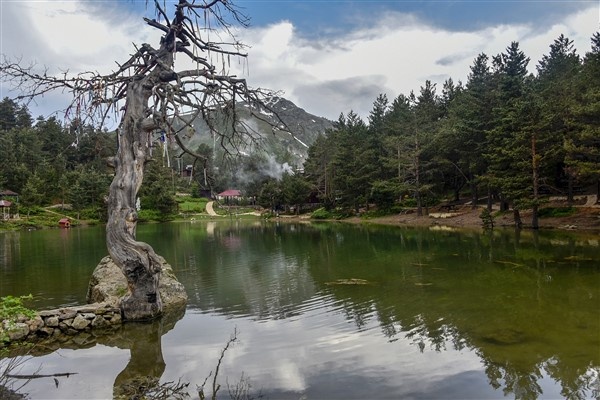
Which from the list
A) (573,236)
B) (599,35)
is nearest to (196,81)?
(573,236)

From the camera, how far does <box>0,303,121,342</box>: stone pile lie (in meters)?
8.98

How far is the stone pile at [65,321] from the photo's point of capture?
898 centimetres

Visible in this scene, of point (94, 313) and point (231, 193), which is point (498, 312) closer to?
point (94, 313)

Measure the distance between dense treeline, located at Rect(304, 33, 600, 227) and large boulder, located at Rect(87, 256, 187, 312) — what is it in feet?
88.2

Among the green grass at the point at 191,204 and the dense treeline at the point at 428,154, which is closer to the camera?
the dense treeline at the point at 428,154

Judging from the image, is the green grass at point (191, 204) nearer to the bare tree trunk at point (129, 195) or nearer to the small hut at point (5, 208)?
the small hut at point (5, 208)

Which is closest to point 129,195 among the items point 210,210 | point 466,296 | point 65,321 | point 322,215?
point 65,321

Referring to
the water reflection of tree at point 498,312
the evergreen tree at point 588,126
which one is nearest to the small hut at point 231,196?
the evergreen tree at point 588,126

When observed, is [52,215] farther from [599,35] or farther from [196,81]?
[599,35]

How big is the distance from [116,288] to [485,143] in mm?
37119

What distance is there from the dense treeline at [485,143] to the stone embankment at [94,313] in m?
27.2

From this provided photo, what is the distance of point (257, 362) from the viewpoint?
24.9ft

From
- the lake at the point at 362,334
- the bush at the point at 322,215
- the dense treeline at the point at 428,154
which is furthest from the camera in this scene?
the bush at the point at 322,215

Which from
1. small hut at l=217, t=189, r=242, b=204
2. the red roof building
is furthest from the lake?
the red roof building
